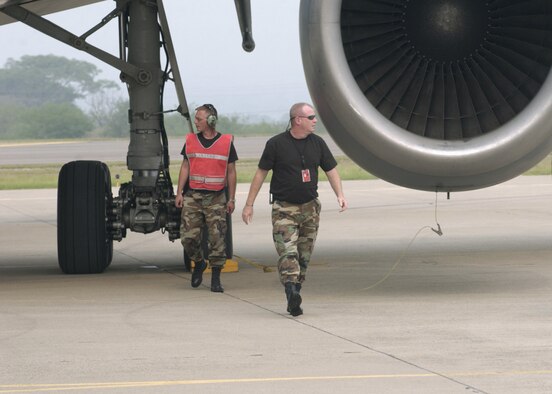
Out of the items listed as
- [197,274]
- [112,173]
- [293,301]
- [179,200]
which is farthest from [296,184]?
[112,173]

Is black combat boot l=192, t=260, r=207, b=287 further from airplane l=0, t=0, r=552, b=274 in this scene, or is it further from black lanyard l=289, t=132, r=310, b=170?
airplane l=0, t=0, r=552, b=274

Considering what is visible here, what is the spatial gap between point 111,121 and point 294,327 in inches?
2705

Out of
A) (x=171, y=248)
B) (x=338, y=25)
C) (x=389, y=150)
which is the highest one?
(x=338, y=25)

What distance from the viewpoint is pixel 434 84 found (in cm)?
981

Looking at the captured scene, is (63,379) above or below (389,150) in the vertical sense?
below

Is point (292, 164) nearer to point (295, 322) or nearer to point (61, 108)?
point (295, 322)

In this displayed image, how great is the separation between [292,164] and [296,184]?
14 centimetres

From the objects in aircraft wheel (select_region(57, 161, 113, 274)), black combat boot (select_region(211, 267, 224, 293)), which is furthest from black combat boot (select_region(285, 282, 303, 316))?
aircraft wheel (select_region(57, 161, 113, 274))

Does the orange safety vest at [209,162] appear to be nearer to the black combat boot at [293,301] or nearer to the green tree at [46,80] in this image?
the black combat boot at [293,301]

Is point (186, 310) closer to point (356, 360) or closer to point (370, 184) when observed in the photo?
point (356, 360)

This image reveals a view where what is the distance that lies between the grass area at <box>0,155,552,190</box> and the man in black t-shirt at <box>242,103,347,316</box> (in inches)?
725

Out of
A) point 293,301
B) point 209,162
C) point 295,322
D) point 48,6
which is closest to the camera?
point 295,322

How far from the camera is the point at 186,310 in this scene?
973cm

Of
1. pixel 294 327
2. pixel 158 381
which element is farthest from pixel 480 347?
pixel 158 381
